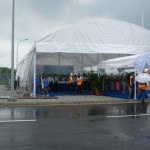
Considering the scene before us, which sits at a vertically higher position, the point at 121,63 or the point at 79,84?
the point at 121,63

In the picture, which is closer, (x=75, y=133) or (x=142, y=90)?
(x=75, y=133)

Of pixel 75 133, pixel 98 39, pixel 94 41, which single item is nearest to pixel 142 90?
pixel 94 41

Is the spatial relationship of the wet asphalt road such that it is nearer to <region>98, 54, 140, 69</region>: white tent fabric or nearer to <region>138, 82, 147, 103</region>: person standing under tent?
<region>138, 82, 147, 103</region>: person standing under tent

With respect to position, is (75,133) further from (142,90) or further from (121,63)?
(121,63)

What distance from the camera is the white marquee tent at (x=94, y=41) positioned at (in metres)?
25.0

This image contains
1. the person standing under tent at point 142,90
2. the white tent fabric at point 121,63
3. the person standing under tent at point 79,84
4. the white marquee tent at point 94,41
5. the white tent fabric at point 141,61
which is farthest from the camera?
the person standing under tent at point 79,84

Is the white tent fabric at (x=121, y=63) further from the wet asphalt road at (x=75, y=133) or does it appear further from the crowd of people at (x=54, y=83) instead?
the wet asphalt road at (x=75, y=133)

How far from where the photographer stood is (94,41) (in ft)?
86.1

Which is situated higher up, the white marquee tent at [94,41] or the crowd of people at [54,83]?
the white marquee tent at [94,41]

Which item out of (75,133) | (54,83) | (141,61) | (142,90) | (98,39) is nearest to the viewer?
(75,133)

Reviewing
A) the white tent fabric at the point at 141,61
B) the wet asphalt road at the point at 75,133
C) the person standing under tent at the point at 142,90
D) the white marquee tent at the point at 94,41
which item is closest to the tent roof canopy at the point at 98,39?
the white marquee tent at the point at 94,41

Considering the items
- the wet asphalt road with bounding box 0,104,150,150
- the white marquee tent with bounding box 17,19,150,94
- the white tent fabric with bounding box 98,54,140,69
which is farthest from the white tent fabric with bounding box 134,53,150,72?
the wet asphalt road with bounding box 0,104,150,150

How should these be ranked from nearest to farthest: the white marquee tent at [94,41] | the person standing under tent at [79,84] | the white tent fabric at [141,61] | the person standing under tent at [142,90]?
1. the person standing under tent at [142,90]
2. the white tent fabric at [141,61]
3. the white marquee tent at [94,41]
4. the person standing under tent at [79,84]

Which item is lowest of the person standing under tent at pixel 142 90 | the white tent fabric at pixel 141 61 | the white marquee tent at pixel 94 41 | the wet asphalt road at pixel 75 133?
the wet asphalt road at pixel 75 133
